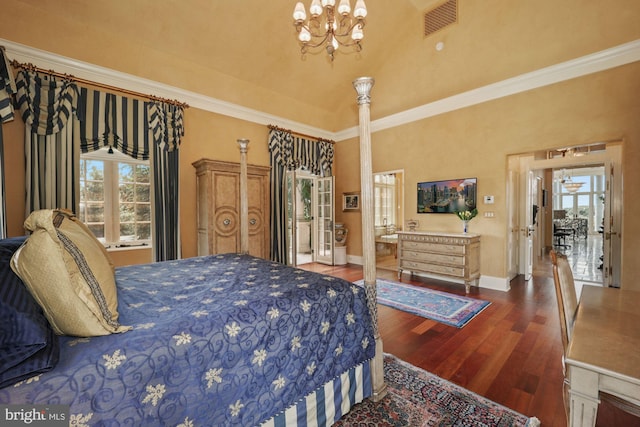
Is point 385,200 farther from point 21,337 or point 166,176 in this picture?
point 21,337

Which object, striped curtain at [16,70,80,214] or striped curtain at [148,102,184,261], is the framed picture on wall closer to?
striped curtain at [148,102,184,261]

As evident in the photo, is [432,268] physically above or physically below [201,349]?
below

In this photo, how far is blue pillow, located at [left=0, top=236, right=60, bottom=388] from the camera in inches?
32.1

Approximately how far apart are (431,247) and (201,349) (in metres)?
4.21

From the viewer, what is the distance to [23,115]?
2.96m

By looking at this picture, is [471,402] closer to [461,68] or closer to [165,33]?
[461,68]

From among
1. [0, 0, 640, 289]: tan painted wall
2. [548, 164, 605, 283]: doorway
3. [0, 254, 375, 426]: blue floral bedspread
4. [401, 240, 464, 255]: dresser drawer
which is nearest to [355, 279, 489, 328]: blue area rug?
[401, 240, 464, 255]: dresser drawer

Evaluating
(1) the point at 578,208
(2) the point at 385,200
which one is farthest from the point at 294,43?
(1) the point at 578,208

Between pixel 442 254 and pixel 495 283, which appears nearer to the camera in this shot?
pixel 495 283

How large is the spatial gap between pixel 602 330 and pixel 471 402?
1.08m

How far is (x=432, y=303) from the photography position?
3.66 meters

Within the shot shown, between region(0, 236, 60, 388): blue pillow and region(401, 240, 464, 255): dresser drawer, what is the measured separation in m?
4.60

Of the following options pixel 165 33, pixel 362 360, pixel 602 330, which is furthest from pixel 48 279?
pixel 165 33

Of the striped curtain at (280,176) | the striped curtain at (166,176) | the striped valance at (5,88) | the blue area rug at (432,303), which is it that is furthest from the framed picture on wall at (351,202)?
the striped valance at (5,88)
